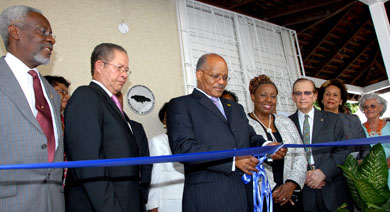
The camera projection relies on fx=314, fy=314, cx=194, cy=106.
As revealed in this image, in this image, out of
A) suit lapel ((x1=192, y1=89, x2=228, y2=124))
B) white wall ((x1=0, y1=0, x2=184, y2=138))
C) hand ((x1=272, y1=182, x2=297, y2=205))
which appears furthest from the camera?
white wall ((x1=0, y1=0, x2=184, y2=138))

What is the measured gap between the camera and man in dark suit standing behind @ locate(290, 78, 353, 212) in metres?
Result: 2.43

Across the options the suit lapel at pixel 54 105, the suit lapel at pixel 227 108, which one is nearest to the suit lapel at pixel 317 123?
the suit lapel at pixel 227 108

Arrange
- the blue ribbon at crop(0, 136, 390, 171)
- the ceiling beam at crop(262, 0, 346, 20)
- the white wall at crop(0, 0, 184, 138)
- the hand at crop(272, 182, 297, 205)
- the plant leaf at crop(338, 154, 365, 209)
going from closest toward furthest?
the blue ribbon at crop(0, 136, 390, 171)
the plant leaf at crop(338, 154, 365, 209)
the hand at crop(272, 182, 297, 205)
the white wall at crop(0, 0, 184, 138)
the ceiling beam at crop(262, 0, 346, 20)

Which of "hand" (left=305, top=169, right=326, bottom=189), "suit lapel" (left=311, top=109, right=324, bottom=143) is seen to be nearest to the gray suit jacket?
"hand" (left=305, top=169, right=326, bottom=189)

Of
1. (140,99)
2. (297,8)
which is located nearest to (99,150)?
(140,99)

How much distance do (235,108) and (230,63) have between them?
343cm

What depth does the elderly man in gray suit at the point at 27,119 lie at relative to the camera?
55.2 inches

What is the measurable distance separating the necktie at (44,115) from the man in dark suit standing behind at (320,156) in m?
1.87

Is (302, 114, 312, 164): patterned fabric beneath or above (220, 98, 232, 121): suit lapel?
beneath

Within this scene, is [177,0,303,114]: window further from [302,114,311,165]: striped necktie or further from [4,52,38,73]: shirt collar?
[4,52,38,73]: shirt collar

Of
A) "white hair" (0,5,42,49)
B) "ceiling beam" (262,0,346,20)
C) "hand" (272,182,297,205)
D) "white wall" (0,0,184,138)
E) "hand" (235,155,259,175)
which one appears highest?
"ceiling beam" (262,0,346,20)

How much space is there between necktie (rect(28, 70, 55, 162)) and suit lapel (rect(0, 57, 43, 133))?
7cm

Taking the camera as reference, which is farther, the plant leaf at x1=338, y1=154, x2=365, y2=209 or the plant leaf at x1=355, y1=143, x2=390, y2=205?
the plant leaf at x1=338, y1=154, x2=365, y2=209

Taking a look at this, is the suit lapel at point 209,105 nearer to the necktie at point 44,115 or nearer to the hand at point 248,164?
the hand at point 248,164
